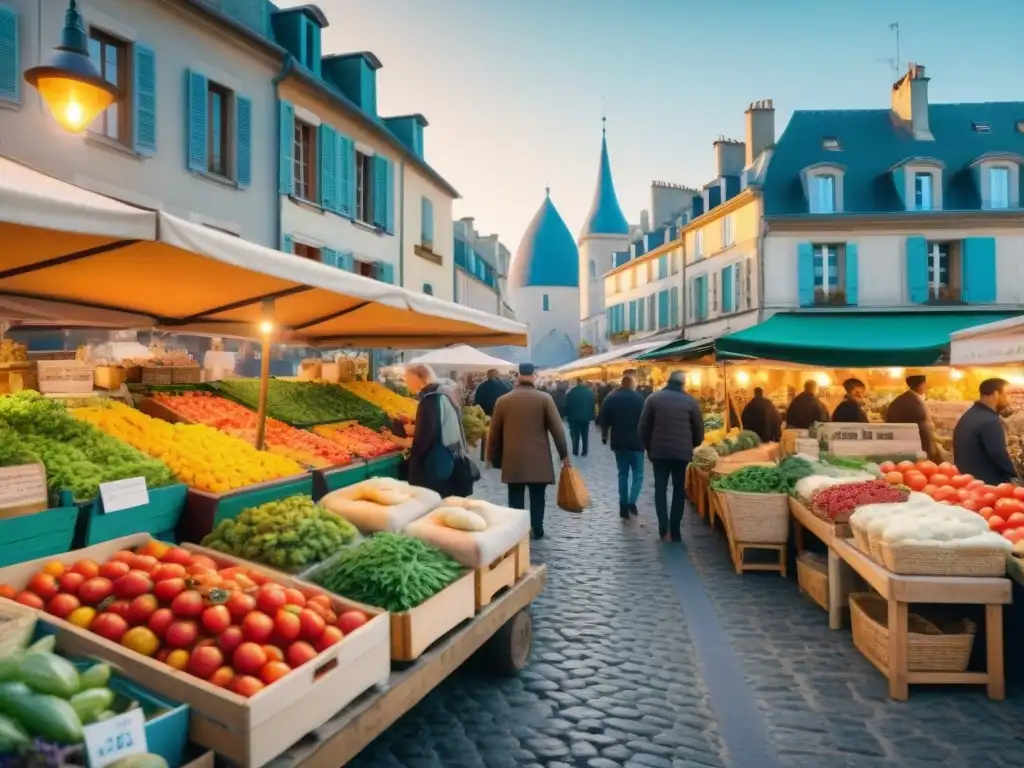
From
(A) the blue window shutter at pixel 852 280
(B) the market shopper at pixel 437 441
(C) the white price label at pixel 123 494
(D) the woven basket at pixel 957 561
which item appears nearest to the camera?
(C) the white price label at pixel 123 494

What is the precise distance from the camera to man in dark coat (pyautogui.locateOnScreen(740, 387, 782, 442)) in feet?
39.6

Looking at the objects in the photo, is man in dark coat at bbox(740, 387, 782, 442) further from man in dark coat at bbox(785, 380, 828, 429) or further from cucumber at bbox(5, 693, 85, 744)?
cucumber at bbox(5, 693, 85, 744)

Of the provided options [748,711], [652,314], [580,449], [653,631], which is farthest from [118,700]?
[652,314]

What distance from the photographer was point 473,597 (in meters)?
4.18

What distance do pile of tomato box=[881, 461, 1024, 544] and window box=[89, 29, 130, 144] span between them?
11312 mm

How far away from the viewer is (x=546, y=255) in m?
66.9

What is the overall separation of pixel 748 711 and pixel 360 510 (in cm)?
249

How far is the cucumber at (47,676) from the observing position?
92.3 inches

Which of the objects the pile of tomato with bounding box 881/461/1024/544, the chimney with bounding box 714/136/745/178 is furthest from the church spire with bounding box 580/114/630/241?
the pile of tomato with bounding box 881/461/1024/544

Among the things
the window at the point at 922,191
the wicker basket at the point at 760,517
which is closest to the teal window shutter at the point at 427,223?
the window at the point at 922,191

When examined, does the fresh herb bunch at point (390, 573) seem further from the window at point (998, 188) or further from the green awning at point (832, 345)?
the window at point (998, 188)

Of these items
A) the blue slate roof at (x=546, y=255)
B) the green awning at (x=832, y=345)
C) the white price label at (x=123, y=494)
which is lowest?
the white price label at (x=123, y=494)

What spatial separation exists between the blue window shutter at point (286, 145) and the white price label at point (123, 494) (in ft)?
37.6

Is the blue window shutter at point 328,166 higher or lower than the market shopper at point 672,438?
higher
